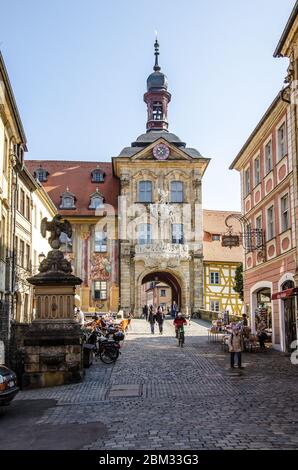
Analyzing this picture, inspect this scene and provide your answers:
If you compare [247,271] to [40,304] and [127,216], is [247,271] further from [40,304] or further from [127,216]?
[127,216]

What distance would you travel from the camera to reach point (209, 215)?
5803 cm

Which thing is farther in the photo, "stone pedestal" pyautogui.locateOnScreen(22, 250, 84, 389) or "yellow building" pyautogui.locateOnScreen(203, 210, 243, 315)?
"yellow building" pyautogui.locateOnScreen(203, 210, 243, 315)

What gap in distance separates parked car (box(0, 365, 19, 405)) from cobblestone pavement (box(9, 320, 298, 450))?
2.65 ft

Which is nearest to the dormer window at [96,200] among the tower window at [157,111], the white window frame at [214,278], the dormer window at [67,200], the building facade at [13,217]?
the dormer window at [67,200]

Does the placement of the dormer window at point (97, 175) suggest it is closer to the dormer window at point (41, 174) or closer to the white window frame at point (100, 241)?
the dormer window at point (41, 174)

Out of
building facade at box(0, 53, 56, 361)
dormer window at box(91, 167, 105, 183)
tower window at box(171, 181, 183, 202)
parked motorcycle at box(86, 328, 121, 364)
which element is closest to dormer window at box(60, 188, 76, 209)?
dormer window at box(91, 167, 105, 183)

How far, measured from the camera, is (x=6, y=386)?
11445 mm

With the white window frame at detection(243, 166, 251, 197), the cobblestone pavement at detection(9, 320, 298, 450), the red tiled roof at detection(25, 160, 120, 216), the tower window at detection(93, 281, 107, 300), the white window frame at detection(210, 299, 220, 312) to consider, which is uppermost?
the red tiled roof at detection(25, 160, 120, 216)

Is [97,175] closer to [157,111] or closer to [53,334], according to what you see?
[157,111]

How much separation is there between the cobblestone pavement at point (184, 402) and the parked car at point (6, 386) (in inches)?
31.9

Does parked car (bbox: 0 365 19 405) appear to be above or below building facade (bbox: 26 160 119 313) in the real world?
below

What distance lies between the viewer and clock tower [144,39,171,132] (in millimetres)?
54812

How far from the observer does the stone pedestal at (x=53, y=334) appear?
15.4 meters

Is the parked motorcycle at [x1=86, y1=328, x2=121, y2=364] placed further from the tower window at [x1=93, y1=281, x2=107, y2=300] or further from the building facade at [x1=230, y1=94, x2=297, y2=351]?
the tower window at [x1=93, y1=281, x2=107, y2=300]
